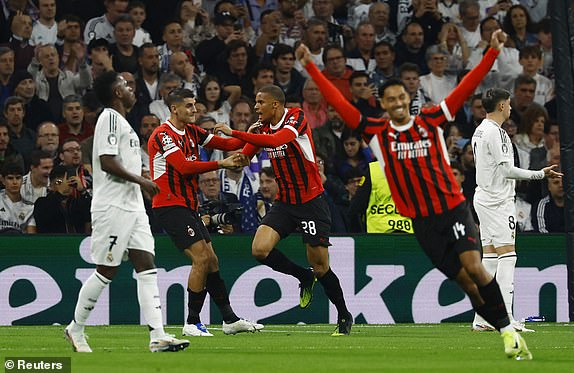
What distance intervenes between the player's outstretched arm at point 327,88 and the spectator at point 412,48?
998 centimetres

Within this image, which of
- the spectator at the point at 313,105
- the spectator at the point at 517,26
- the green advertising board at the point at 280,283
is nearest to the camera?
the green advertising board at the point at 280,283

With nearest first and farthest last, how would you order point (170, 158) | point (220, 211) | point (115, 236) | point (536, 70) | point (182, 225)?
point (115, 236), point (170, 158), point (182, 225), point (220, 211), point (536, 70)

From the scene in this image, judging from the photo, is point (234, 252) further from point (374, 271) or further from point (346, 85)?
point (346, 85)

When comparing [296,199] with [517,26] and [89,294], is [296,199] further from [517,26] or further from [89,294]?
[517,26]

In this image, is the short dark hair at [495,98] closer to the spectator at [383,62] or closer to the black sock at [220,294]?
the black sock at [220,294]

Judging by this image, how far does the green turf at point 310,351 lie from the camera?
900 cm

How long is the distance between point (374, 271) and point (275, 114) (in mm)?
3692

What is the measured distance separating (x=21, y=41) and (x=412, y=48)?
20.1 ft

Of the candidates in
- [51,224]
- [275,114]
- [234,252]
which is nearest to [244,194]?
[234,252]

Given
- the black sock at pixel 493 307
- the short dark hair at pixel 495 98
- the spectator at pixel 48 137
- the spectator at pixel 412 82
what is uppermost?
the spectator at pixel 412 82

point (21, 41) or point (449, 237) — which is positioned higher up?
point (21, 41)

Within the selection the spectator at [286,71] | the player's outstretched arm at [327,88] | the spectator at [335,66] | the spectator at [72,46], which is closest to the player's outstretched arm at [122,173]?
the player's outstretched arm at [327,88]

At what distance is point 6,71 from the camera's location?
17.8m

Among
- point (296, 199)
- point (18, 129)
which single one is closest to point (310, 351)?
point (296, 199)
